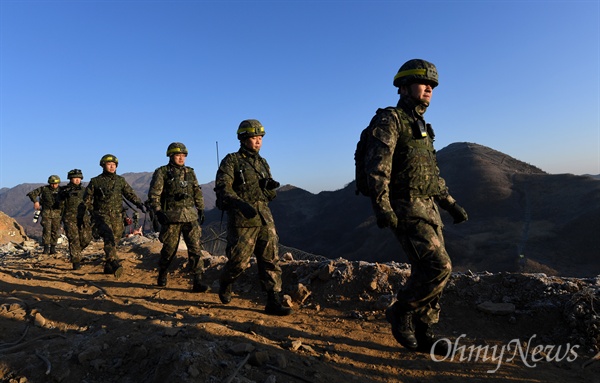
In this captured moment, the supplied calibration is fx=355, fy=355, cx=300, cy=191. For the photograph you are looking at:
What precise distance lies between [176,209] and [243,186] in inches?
84.5

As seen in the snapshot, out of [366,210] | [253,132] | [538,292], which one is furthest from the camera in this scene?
[366,210]

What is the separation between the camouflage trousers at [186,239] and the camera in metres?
6.34

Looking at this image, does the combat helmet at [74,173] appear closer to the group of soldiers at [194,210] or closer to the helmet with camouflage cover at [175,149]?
the group of soldiers at [194,210]

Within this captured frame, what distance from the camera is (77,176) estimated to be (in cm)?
962

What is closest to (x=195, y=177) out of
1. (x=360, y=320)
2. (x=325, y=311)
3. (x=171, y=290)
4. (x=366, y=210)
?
(x=171, y=290)

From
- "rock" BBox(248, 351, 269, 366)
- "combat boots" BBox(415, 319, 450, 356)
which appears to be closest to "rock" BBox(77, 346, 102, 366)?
"rock" BBox(248, 351, 269, 366)

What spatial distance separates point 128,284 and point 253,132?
4186mm

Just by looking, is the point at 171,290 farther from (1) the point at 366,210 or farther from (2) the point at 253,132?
(1) the point at 366,210

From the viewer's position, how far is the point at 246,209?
172 inches

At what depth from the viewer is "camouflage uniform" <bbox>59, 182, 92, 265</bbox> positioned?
8762mm

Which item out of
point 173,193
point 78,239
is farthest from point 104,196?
point 78,239

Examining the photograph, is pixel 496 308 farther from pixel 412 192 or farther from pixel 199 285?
pixel 199 285

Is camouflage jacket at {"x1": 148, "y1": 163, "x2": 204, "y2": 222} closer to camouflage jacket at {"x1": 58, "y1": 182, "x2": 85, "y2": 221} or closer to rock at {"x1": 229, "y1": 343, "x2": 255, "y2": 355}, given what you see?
rock at {"x1": 229, "y1": 343, "x2": 255, "y2": 355}

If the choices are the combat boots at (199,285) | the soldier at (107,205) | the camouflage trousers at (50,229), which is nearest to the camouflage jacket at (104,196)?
the soldier at (107,205)
